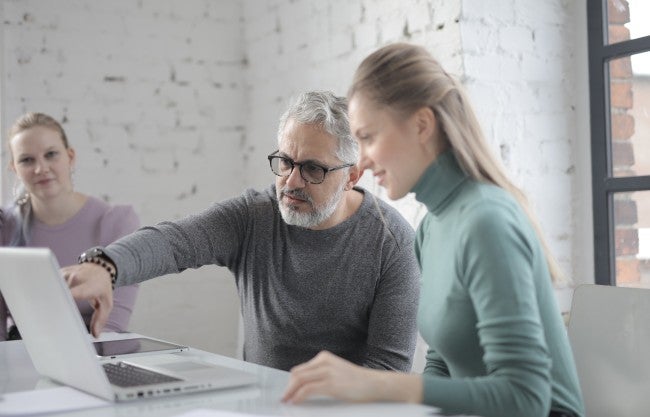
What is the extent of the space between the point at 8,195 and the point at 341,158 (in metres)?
1.64

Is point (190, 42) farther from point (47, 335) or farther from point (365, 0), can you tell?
point (47, 335)

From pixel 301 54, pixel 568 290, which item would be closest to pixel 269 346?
pixel 568 290

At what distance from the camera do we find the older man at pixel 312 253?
192cm

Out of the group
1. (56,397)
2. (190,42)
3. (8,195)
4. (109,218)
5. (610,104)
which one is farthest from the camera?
(190,42)

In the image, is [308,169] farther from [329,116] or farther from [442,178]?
[442,178]

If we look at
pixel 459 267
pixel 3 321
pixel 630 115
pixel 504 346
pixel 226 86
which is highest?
pixel 226 86

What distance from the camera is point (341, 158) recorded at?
1.95 m

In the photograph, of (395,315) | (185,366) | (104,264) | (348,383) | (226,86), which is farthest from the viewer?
(226,86)

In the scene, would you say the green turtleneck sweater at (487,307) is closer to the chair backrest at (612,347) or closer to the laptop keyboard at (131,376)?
the chair backrest at (612,347)

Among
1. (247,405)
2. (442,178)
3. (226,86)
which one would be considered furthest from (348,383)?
(226,86)

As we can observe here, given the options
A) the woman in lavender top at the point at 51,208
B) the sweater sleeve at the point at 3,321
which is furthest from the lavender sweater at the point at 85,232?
the sweater sleeve at the point at 3,321

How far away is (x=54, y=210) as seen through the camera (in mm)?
2775

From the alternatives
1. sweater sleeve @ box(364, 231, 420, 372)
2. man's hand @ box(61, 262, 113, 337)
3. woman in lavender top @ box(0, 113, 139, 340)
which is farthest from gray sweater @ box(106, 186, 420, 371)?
woman in lavender top @ box(0, 113, 139, 340)

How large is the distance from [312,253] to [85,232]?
1.04 meters
